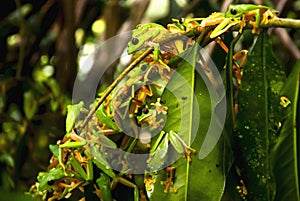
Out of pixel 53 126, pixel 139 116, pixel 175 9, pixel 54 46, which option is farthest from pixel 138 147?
pixel 54 46

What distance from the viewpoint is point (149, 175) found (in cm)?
49

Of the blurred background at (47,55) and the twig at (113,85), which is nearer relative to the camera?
the twig at (113,85)

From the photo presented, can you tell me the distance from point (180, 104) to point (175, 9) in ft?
2.75

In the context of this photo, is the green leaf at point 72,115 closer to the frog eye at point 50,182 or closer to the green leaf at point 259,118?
the frog eye at point 50,182

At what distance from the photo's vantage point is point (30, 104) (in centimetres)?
114

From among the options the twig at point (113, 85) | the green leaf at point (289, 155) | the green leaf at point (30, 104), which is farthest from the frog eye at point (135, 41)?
the green leaf at point (30, 104)

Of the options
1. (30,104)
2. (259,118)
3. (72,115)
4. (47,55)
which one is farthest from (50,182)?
(47,55)

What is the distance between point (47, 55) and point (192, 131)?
104 cm

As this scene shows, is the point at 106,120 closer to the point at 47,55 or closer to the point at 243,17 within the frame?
the point at 243,17

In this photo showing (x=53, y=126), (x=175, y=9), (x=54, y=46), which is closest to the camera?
(x=53, y=126)

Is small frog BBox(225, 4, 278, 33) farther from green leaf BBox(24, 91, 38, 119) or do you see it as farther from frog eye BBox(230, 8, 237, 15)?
green leaf BBox(24, 91, 38, 119)

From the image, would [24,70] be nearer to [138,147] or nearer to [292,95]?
[138,147]

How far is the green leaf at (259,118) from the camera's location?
1.49ft

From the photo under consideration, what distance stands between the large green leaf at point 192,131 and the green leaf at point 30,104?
0.68 m
